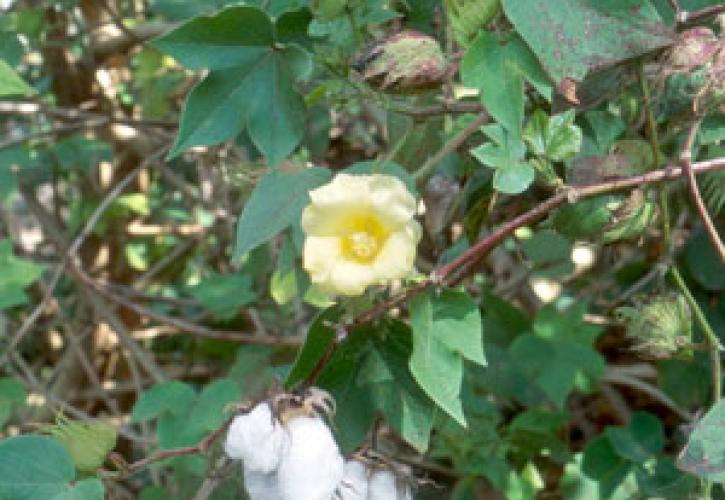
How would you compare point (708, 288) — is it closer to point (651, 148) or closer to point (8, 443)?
point (651, 148)

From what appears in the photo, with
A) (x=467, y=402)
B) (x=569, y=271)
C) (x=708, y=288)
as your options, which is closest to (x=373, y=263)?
(x=467, y=402)

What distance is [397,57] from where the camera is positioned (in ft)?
2.98

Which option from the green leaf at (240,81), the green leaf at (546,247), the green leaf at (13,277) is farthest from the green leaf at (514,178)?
the green leaf at (13,277)

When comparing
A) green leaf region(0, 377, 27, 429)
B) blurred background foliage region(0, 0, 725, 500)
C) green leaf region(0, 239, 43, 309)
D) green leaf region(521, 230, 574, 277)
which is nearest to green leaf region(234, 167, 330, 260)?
blurred background foliage region(0, 0, 725, 500)

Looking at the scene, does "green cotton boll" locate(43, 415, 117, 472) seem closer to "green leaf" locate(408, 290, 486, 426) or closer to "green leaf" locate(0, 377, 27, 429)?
"green leaf" locate(408, 290, 486, 426)

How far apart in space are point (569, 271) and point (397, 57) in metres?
0.66

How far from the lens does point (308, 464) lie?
851 mm

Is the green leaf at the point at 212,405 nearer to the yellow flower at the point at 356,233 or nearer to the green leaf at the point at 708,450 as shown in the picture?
the yellow flower at the point at 356,233

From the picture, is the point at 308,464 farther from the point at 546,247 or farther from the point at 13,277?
the point at 13,277

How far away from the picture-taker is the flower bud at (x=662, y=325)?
101 centimetres

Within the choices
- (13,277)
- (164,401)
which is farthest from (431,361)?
(13,277)

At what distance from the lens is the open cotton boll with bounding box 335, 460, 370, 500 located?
920 millimetres

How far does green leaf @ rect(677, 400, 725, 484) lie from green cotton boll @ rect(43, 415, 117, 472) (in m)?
0.45

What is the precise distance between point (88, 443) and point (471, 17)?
1.49ft
